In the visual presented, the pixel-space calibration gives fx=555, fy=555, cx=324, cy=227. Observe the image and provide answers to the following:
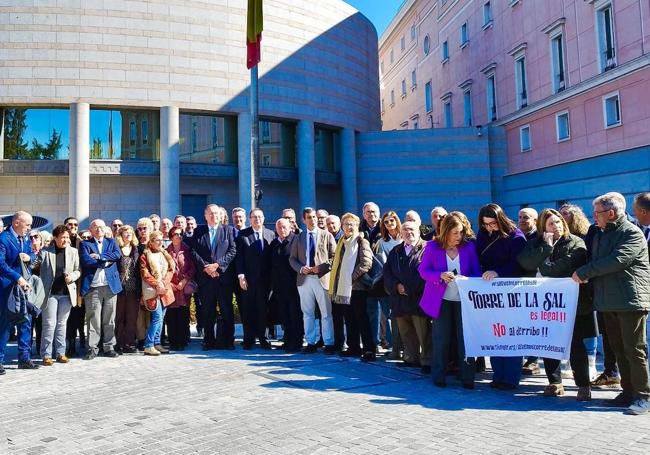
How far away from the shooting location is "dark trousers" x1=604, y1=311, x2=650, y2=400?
5480mm

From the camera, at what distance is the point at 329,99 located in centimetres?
2648

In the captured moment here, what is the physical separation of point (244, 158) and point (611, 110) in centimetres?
1628

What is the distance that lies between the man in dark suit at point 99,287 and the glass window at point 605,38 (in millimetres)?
22959

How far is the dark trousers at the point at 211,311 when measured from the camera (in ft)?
31.6

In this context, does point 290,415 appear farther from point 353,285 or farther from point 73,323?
point 73,323

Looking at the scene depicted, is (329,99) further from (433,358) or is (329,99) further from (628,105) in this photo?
(433,358)

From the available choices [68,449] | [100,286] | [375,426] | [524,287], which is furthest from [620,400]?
[100,286]

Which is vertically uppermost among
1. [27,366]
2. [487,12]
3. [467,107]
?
[487,12]

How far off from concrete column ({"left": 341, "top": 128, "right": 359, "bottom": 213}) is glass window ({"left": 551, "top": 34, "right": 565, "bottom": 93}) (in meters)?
10.3

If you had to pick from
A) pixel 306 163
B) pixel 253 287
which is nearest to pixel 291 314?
pixel 253 287

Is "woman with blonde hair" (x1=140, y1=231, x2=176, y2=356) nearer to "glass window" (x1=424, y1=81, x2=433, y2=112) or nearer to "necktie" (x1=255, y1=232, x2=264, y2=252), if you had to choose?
"necktie" (x1=255, y1=232, x2=264, y2=252)

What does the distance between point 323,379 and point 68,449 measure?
129 inches

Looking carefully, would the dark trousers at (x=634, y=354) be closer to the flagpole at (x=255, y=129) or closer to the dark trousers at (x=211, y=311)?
the dark trousers at (x=211, y=311)

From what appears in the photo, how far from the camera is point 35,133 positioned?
74.1 feet
